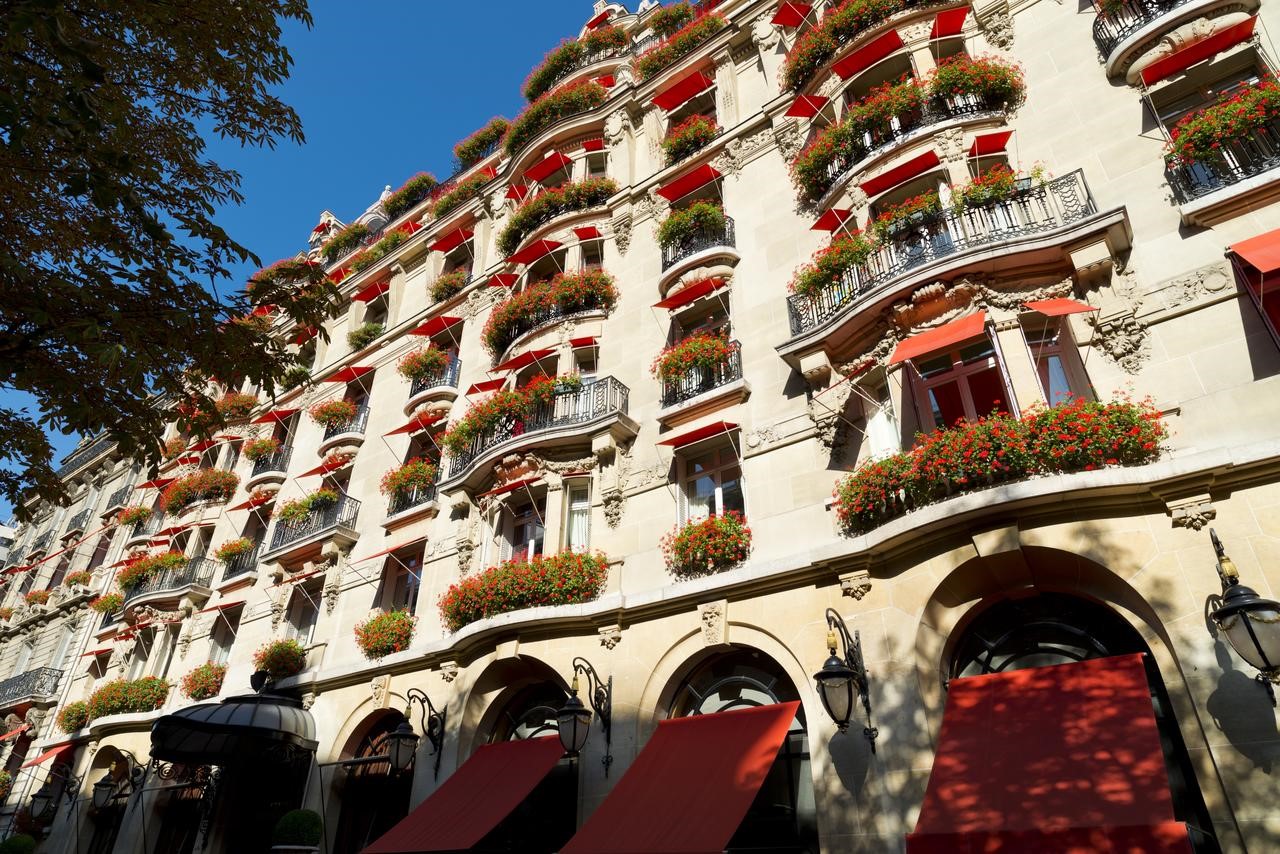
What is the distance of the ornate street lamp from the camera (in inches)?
443

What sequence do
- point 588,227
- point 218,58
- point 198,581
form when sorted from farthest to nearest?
→ point 198,581, point 588,227, point 218,58

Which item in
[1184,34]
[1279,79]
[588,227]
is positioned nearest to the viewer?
[1279,79]

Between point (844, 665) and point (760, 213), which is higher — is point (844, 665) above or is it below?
below

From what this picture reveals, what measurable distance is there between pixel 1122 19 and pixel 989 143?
114 inches

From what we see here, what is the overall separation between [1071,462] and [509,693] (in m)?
10.6

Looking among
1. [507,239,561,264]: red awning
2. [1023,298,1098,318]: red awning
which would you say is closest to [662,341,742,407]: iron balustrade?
[1023,298,1098,318]: red awning

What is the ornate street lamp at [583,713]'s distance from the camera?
1125 cm

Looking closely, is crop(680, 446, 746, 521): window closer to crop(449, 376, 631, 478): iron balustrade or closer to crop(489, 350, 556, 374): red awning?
crop(449, 376, 631, 478): iron balustrade

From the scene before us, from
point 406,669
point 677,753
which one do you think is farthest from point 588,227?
point 677,753

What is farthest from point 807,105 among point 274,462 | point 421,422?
point 274,462

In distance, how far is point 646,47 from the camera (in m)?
24.2

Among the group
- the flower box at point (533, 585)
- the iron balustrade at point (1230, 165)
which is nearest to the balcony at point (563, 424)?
the flower box at point (533, 585)

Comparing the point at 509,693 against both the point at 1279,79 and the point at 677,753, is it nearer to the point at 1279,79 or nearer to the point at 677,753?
the point at 677,753

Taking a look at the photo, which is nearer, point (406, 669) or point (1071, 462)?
point (1071, 462)
